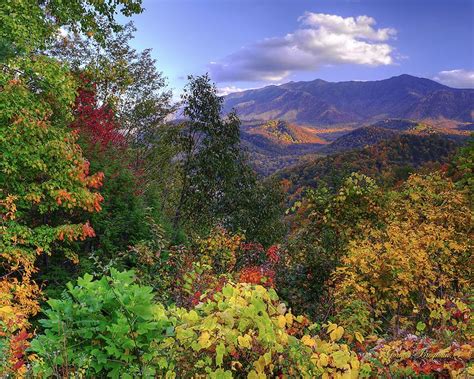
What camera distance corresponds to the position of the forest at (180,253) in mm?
3762

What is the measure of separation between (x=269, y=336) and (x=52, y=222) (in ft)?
35.3

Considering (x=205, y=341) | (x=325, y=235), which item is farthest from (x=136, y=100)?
(x=205, y=341)

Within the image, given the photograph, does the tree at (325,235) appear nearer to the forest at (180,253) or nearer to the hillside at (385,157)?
the forest at (180,253)

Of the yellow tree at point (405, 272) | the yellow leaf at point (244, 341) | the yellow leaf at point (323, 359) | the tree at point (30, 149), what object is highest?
the tree at point (30, 149)

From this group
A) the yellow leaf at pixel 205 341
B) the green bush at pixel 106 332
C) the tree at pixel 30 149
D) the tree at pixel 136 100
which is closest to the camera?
the yellow leaf at pixel 205 341

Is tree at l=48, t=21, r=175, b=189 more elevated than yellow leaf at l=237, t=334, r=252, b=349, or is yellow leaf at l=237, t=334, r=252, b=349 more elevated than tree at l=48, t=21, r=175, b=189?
tree at l=48, t=21, r=175, b=189

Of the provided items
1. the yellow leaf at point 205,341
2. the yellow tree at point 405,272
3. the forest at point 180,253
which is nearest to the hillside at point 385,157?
the forest at point 180,253

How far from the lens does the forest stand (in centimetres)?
376

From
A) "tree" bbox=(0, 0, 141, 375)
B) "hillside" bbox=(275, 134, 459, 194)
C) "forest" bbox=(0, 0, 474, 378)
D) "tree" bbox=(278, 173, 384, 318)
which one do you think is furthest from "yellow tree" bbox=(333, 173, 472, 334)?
"hillside" bbox=(275, 134, 459, 194)

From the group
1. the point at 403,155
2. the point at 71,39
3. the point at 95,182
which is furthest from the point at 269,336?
the point at 403,155

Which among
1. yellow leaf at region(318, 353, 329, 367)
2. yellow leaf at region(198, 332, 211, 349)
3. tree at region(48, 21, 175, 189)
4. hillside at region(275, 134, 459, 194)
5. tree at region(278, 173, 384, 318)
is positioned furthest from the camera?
hillside at region(275, 134, 459, 194)

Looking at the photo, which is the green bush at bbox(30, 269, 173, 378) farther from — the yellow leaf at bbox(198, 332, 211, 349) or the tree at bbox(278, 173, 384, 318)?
the tree at bbox(278, 173, 384, 318)

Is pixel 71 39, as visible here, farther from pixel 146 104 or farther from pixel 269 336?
pixel 269 336

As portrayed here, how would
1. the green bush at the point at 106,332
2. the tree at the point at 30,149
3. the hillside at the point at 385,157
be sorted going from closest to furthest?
the green bush at the point at 106,332 → the tree at the point at 30,149 → the hillside at the point at 385,157
